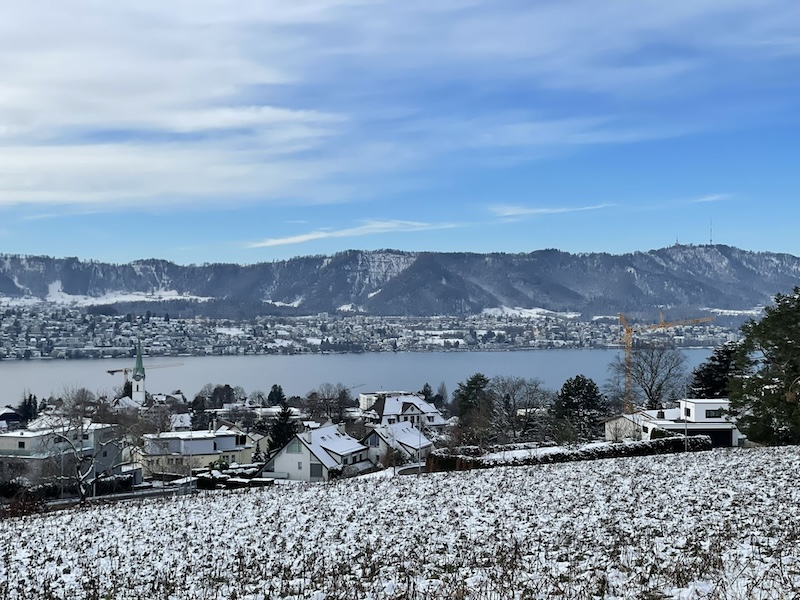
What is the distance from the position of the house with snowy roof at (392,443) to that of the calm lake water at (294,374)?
178ft

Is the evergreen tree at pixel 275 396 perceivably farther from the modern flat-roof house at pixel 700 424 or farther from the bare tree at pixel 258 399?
the modern flat-roof house at pixel 700 424

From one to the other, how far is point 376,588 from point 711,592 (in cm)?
271

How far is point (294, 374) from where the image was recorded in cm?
13388

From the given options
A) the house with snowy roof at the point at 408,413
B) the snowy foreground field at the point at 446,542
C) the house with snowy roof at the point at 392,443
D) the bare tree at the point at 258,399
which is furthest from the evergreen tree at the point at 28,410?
the snowy foreground field at the point at 446,542

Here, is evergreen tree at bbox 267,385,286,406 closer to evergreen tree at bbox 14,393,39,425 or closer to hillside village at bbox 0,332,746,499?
hillside village at bbox 0,332,746,499

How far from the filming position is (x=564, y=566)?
Answer: 7207 millimetres

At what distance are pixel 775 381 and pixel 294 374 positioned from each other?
114808mm

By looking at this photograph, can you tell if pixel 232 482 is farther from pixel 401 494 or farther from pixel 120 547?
pixel 120 547

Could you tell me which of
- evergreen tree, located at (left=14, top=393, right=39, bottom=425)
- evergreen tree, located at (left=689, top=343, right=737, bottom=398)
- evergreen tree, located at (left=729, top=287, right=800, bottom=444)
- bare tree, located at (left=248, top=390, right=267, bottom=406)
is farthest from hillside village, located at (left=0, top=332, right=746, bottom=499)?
bare tree, located at (left=248, top=390, right=267, bottom=406)

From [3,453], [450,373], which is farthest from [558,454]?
[450,373]

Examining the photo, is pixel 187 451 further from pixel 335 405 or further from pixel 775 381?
pixel 775 381

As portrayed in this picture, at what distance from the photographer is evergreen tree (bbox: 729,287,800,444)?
2227 cm

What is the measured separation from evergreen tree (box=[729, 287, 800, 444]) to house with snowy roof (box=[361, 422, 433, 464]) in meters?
18.4

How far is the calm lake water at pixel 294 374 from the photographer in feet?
353
